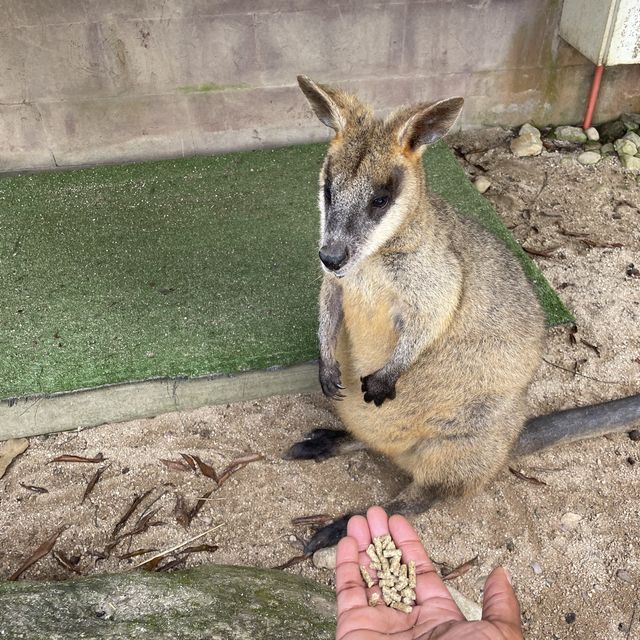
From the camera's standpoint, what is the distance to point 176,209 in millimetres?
4027

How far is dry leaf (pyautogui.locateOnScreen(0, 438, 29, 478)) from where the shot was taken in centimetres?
290

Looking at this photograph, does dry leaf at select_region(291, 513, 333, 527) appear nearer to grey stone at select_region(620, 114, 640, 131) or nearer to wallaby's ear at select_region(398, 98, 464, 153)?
wallaby's ear at select_region(398, 98, 464, 153)

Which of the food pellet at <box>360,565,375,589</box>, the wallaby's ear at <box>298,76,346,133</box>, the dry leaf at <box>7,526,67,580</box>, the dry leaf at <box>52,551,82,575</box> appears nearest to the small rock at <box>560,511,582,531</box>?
the food pellet at <box>360,565,375,589</box>

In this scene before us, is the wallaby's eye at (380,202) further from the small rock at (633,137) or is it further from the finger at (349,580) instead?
the small rock at (633,137)

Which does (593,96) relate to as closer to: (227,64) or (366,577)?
(227,64)

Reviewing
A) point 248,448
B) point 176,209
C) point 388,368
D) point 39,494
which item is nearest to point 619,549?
point 388,368

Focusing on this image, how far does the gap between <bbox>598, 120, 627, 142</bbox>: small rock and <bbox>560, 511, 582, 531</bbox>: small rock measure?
3.34 m

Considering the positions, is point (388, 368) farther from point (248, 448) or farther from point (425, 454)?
point (248, 448)

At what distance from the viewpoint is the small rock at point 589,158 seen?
15.5 feet

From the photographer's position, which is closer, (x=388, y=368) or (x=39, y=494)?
(x=388, y=368)

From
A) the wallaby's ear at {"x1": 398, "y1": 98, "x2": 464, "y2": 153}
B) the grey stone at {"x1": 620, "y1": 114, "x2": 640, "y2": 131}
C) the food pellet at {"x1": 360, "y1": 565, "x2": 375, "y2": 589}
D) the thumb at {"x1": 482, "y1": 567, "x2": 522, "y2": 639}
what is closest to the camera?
the thumb at {"x1": 482, "y1": 567, "x2": 522, "y2": 639}

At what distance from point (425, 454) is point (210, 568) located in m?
0.95

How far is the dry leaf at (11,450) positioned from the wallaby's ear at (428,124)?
2.20 meters

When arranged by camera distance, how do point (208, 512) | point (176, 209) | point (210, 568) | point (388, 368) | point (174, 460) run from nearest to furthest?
point (210, 568)
point (388, 368)
point (208, 512)
point (174, 460)
point (176, 209)
